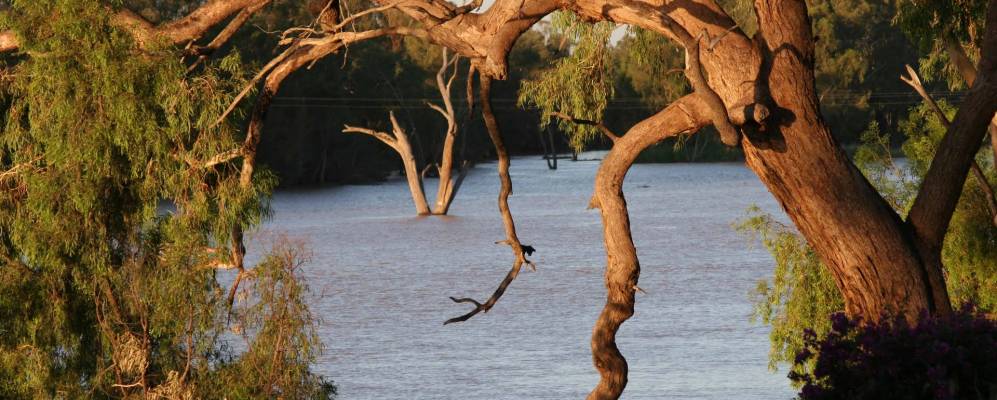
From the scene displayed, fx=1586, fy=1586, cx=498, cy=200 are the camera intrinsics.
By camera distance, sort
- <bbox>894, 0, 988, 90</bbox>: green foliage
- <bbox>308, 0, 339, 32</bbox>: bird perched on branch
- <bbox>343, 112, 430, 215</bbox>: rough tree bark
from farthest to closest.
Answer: <bbox>343, 112, 430, 215</bbox>: rough tree bark, <bbox>894, 0, 988, 90</bbox>: green foliage, <bbox>308, 0, 339, 32</bbox>: bird perched on branch

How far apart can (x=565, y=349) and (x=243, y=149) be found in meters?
8.42

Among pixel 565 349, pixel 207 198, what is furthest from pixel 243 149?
pixel 565 349

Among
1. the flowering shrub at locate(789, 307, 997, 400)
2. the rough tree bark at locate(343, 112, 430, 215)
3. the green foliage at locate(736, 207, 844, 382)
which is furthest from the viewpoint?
the rough tree bark at locate(343, 112, 430, 215)

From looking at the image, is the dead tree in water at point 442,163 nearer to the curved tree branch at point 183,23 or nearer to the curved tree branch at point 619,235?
the curved tree branch at point 183,23

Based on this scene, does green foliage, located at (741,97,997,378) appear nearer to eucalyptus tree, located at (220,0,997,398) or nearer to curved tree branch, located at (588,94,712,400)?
eucalyptus tree, located at (220,0,997,398)

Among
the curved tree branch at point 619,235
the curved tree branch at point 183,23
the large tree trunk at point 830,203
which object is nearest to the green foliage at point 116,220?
the curved tree branch at point 183,23

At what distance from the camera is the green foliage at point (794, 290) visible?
11742 mm

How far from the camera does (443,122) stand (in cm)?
5506

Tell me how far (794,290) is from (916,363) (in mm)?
6337

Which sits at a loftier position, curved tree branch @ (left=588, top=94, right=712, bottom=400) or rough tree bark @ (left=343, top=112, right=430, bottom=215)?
curved tree branch @ (left=588, top=94, right=712, bottom=400)

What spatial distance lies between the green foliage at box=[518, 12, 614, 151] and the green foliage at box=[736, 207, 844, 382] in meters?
2.88

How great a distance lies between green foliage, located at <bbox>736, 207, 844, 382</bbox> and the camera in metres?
11.7

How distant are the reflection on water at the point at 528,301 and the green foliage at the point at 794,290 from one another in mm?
1609

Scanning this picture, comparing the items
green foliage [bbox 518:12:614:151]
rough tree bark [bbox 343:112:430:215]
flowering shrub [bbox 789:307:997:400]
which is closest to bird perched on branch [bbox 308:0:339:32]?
green foliage [bbox 518:12:614:151]
